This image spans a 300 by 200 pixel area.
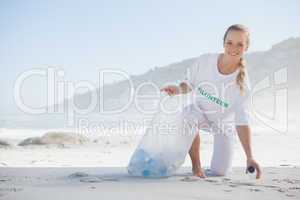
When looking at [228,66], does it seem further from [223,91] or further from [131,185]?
[131,185]

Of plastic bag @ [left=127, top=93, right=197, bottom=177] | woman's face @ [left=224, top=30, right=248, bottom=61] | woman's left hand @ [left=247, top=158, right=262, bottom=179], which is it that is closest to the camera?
woman's left hand @ [left=247, top=158, right=262, bottom=179]

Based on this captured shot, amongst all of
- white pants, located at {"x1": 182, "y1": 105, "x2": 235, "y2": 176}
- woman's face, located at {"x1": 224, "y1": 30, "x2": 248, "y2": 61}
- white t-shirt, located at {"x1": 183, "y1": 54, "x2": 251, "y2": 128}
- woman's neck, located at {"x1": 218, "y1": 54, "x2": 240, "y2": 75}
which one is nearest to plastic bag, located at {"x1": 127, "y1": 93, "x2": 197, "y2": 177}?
white pants, located at {"x1": 182, "y1": 105, "x2": 235, "y2": 176}

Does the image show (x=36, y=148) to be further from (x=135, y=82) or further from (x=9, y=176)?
(x=135, y=82)

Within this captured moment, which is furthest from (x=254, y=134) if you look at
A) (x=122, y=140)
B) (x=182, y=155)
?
(x=182, y=155)

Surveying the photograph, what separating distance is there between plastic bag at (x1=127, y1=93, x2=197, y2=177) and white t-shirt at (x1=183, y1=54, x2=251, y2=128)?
16 centimetres

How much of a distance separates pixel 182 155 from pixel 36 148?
239 centimetres

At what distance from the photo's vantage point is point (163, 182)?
94.3 inches

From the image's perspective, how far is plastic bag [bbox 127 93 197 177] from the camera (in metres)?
2.64

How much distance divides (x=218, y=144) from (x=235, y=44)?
698mm

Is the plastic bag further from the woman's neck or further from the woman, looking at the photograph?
the woman's neck

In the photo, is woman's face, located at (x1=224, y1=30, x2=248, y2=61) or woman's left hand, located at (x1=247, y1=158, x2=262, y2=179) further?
woman's face, located at (x1=224, y1=30, x2=248, y2=61)

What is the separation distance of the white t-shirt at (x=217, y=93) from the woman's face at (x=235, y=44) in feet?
0.30

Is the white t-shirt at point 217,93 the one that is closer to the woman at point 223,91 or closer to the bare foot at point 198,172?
the woman at point 223,91

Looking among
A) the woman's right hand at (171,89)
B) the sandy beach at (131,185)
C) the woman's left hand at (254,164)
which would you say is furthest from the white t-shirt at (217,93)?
the sandy beach at (131,185)
